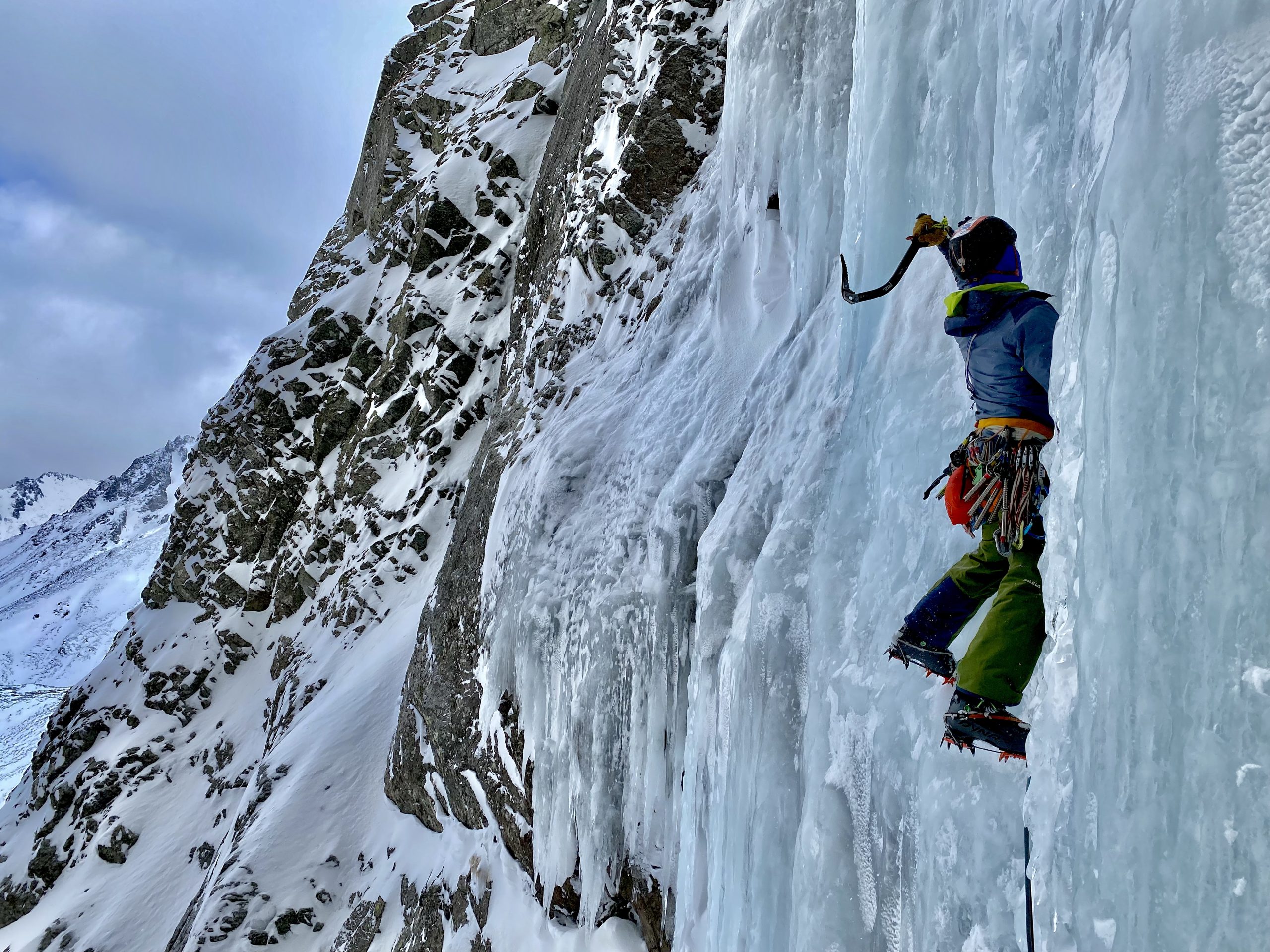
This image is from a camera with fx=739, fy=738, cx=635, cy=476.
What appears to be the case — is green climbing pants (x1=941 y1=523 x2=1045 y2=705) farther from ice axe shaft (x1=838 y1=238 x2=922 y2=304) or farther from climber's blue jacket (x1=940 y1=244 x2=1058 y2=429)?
ice axe shaft (x1=838 y1=238 x2=922 y2=304)

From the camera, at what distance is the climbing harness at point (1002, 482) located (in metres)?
2.16

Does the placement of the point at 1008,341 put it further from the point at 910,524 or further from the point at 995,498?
the point at 910,524

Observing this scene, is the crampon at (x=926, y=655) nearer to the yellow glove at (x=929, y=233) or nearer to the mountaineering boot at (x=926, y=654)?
the mountaineering boot at (x=926, y=654)

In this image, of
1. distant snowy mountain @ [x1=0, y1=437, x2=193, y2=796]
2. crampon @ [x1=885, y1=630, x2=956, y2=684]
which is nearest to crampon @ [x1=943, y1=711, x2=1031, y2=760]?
crampon @ [x1=885, y1=630, x2=956, y2=684]

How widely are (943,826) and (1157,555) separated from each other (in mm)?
1336

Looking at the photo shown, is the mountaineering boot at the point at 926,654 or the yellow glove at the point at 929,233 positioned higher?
the yellow glove at the point at 929,233

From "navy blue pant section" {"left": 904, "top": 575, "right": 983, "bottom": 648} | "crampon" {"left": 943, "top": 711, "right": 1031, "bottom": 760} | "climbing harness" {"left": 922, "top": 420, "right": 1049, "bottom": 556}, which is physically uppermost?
"climbing harness" {"left": 922, "top": 420, "right": 1049, "bottom": 556}

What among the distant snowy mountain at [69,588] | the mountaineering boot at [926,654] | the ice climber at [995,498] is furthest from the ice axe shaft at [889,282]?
the distant snowy mountain at [69,588]

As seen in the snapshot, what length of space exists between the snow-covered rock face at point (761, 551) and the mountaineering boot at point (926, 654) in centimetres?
25

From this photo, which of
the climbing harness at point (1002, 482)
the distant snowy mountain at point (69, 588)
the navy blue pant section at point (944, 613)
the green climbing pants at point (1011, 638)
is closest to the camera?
the green climbing pants at point (1011, 638)

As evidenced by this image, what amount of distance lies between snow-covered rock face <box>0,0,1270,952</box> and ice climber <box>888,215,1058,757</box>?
22 centimetres

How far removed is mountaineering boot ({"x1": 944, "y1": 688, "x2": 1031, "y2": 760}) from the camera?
6.54ft

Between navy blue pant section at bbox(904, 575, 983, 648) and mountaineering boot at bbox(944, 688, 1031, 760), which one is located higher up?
navy blue pant section at bbox(904, 575, 983, 648)

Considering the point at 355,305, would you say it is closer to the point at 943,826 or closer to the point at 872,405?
the point at 872,405
